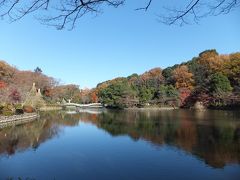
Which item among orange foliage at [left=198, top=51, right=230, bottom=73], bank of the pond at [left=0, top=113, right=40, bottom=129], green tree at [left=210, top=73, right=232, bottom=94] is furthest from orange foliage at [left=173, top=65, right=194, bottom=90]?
bank of the pond at [left=0, top=113, right=40, bottom=129]

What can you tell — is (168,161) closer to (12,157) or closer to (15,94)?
(12,157)

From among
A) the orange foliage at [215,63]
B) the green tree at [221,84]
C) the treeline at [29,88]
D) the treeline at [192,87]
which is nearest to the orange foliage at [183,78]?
the treeline at [192,87]

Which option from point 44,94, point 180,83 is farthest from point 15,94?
point 180,83

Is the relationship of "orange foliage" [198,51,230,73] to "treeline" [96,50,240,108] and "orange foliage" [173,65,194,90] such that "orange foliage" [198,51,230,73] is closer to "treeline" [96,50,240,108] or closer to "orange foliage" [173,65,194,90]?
"treeline" [96,50,240,108]

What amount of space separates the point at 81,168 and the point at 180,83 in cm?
4328

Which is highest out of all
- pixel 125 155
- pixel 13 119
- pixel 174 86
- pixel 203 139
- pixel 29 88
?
pixel 174 86

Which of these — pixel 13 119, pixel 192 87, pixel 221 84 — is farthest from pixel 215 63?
pixel 13 119

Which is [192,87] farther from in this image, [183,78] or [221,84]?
[221,84]

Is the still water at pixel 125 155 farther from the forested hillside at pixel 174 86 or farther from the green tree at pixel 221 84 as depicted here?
the green tree at pixel 221 84

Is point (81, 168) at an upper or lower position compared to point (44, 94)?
lower

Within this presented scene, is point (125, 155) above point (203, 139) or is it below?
below

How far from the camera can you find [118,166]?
493 inches

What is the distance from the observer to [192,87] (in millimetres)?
51500

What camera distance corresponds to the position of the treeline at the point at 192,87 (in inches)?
1720
